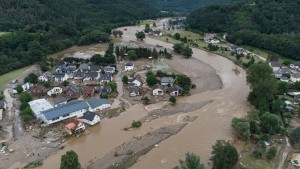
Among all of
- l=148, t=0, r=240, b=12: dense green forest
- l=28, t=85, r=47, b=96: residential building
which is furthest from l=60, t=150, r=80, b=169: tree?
l=148, t=0, r=240, b=12: dense green forest

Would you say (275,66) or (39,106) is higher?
(39,106)

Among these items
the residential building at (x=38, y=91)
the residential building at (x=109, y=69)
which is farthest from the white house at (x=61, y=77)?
the residential building at (x=109, y=69)

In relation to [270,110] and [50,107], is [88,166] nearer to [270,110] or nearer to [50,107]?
[50,107]

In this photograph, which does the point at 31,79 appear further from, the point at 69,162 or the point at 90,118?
the point at 69,162

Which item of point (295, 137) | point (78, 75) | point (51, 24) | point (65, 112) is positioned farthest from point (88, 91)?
point (51, 24)

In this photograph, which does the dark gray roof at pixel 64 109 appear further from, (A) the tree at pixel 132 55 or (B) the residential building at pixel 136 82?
(A) the tree at pixel 132 55

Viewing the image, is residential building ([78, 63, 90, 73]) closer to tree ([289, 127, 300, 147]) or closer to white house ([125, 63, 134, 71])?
white house ([125, 63, 134, 71])
